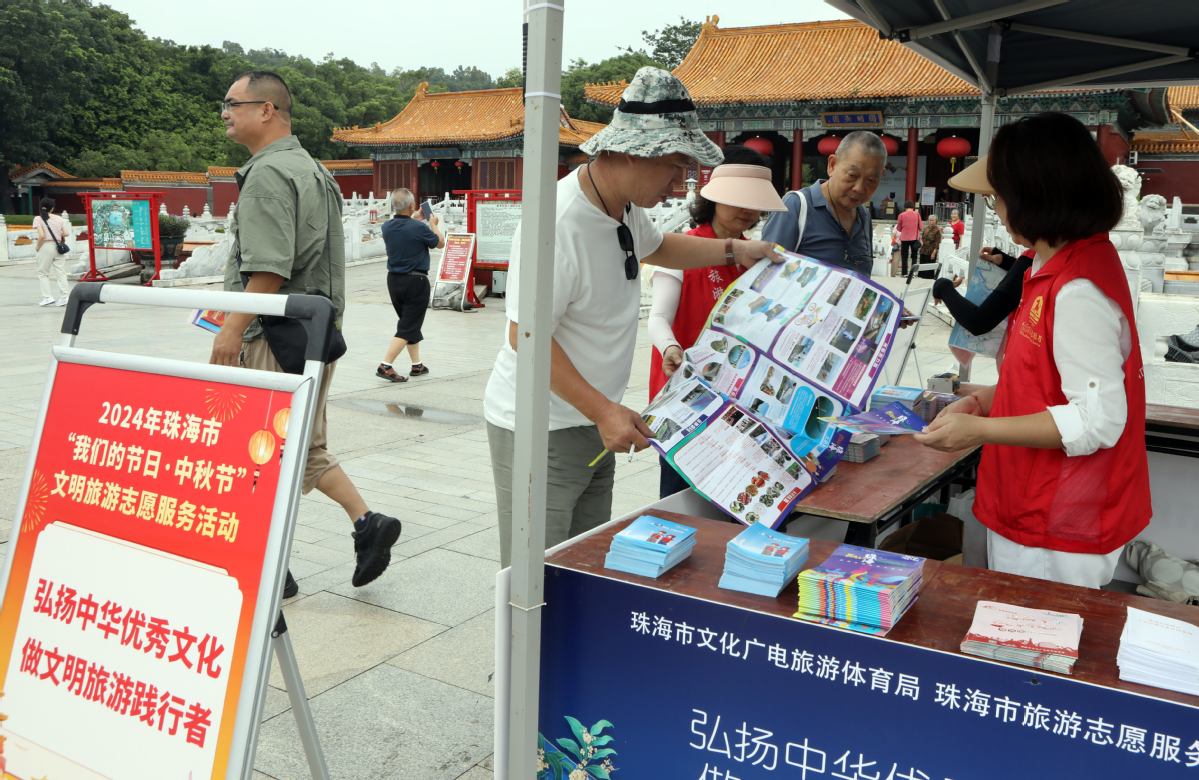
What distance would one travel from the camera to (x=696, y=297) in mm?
2775

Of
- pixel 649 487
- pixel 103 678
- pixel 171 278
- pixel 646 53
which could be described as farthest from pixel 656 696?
pixel 646 53

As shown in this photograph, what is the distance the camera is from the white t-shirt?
73.4 inches

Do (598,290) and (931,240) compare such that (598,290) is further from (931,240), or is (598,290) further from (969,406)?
(931,240)

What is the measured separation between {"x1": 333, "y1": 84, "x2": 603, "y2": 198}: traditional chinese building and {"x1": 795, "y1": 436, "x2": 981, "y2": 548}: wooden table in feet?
92.6

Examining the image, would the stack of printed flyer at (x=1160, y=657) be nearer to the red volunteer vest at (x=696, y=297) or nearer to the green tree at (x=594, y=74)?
the red volunteer vest at (x=696, y=297)

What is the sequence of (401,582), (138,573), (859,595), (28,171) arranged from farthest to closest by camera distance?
(28,171)
(401,582)
(138,573)
(859,595)

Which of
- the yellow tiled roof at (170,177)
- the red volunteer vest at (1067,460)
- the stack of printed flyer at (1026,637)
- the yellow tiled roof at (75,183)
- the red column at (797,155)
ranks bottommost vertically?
the stack of printed flyer at (1026,637)

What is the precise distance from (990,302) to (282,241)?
2.18 m

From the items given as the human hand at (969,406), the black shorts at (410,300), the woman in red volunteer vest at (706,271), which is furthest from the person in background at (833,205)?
the black shorts at (410,300)

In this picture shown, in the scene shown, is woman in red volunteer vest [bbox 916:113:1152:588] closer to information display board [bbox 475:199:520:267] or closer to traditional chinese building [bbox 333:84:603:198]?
information display board [bbox 475:199:520:267]

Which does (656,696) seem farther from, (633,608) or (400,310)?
(400,310)

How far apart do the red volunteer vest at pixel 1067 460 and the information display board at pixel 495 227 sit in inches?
461

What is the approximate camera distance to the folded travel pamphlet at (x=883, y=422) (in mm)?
1843

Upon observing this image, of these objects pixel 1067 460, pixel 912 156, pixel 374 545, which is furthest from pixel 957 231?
pixel 1067 460
